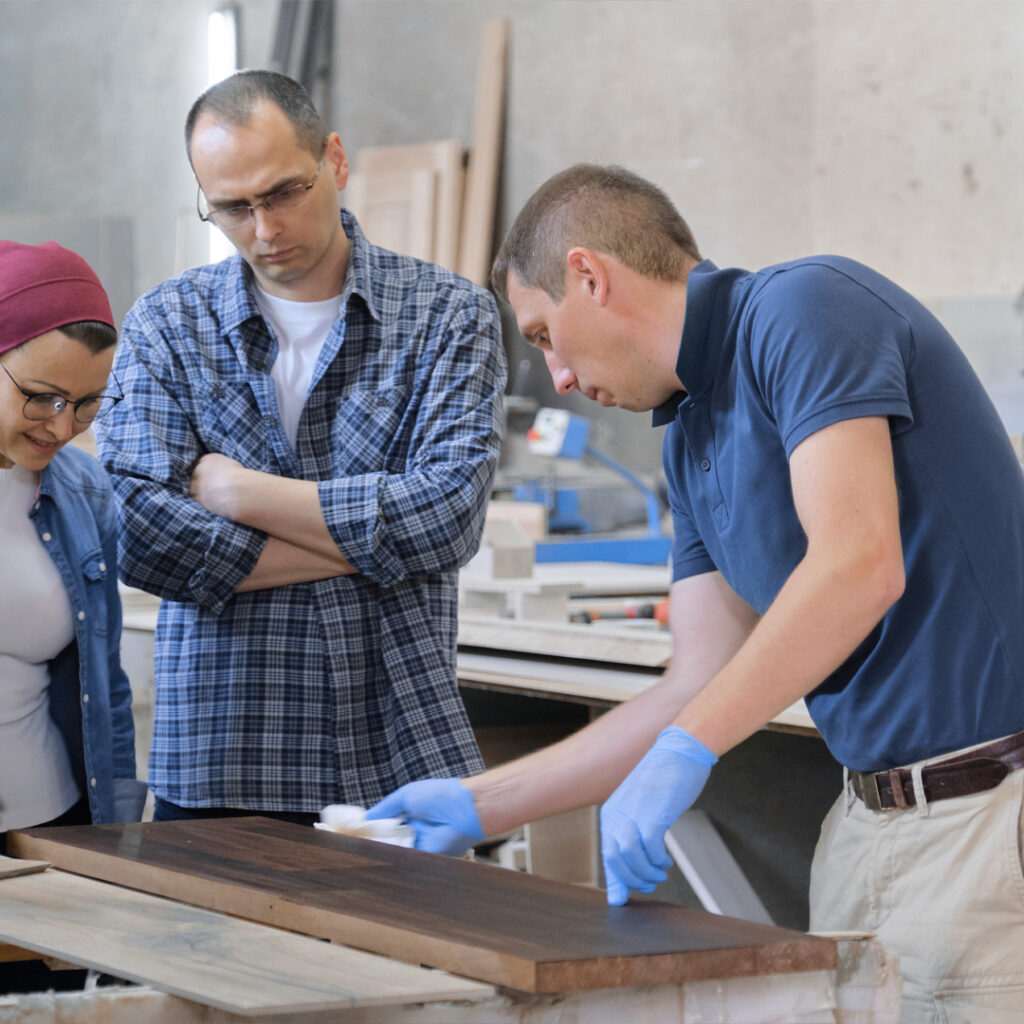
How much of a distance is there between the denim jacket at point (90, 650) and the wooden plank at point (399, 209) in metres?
4.80

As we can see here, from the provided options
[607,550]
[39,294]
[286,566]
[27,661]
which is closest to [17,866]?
[27,661]

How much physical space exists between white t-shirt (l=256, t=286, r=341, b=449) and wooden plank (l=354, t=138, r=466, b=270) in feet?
15.0

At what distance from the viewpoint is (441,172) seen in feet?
21.7

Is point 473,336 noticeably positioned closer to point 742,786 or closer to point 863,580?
point 863,580

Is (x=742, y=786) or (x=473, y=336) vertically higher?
(x=473, y=336)

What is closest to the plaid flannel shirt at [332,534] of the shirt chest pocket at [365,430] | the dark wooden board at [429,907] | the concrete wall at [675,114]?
the shirt chest pocket at [365,430]

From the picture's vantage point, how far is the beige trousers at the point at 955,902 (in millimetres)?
1272

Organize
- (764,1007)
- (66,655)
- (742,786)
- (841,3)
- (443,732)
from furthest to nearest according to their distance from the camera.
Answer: (841,3) → (742,786) → (443,732) → (66,655) → (764,1007)

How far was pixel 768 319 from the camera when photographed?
49.9 inches

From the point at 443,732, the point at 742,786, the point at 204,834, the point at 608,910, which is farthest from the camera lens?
the point at 742,786

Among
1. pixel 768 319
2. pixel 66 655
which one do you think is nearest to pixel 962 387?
pixel 768 319

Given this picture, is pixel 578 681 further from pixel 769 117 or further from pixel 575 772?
pixel 769 117

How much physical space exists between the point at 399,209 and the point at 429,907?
5799mm

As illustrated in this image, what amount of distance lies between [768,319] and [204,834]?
876mm
